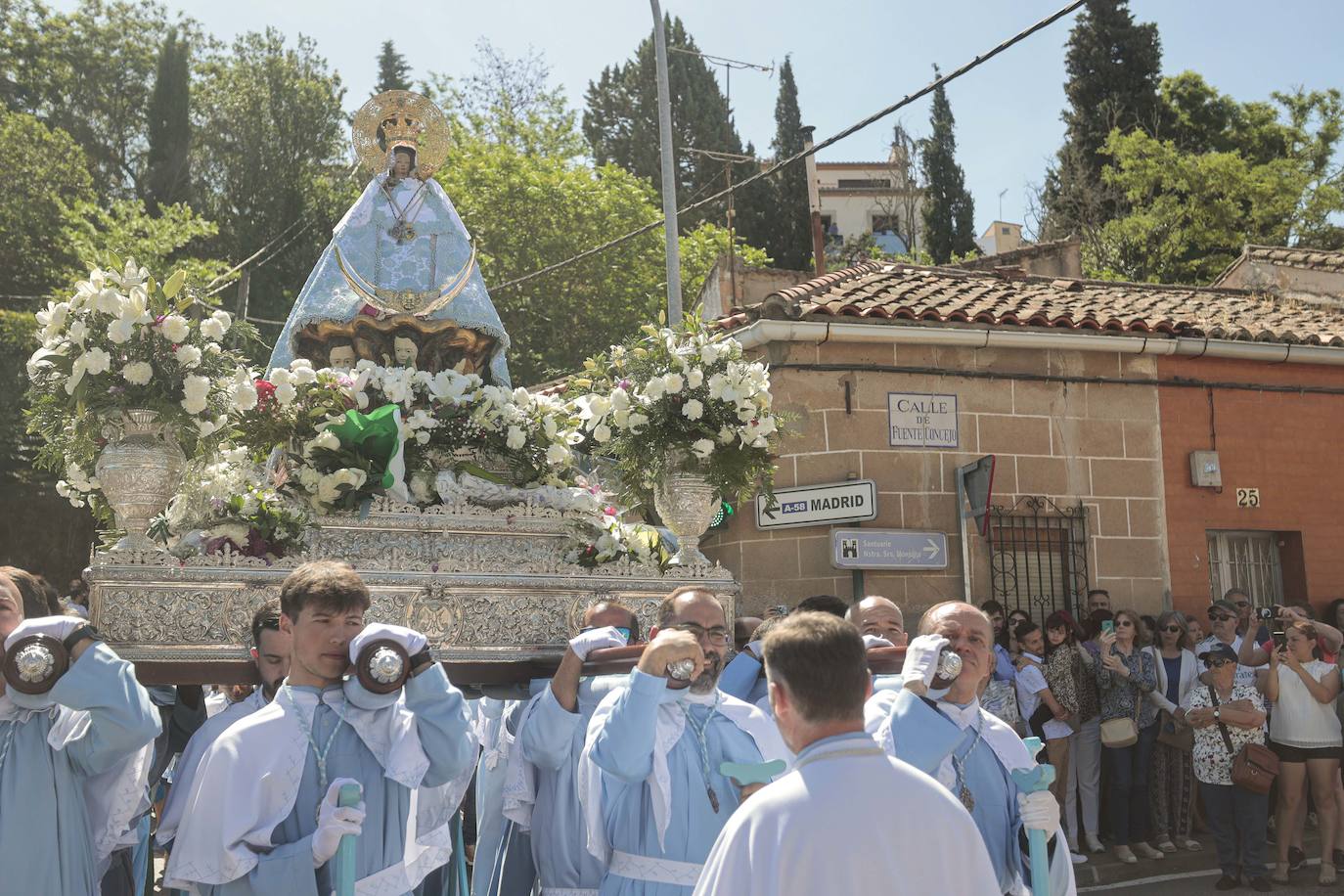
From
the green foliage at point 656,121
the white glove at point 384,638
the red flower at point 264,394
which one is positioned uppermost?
the green foliage at point 656,121

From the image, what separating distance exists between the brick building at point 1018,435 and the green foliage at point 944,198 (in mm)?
23924

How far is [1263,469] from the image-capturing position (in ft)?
41.7

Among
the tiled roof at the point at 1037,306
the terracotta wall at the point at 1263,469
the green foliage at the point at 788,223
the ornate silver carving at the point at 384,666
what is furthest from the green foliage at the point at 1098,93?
the ornate silver carving at the point at 384,666

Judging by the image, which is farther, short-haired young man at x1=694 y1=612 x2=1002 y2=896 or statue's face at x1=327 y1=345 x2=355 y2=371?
statue's face at x1=327 y1=345 x2=355 y2=371

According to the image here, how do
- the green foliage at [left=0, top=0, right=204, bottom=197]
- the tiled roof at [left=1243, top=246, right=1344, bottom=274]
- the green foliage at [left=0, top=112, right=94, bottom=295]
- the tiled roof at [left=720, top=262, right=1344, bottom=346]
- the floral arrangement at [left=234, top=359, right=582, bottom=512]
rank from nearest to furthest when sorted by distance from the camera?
the floral arrangement at [left=234, top=359, right=582, bottom=512] < the tiled roof at [left=720, top=262, right=1344, bottom=346] < the tiled roof at [left=1243, top=246, right=1344, bottom=274] < the green foliage at [left=0, top=112, right=94, bottom=295] < the green foliage at [left=0, top=0, right=204, bottom=197]

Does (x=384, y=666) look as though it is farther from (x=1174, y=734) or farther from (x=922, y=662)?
(x=1174, y=734)

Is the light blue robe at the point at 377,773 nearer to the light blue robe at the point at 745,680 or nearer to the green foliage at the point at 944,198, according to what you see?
the light blue robe at the point at 745,680

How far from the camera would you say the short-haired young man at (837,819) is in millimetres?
2506

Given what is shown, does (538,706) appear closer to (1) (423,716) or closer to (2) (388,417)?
(1) (423,716)

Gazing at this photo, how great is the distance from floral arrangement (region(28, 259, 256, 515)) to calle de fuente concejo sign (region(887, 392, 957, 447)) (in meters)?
7.19

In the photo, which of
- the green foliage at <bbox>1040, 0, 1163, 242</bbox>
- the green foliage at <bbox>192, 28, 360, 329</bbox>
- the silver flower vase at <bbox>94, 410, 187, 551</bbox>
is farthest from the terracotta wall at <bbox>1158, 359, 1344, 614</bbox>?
the green foliage at <bbox>192, 28, 360, 329</bbox>

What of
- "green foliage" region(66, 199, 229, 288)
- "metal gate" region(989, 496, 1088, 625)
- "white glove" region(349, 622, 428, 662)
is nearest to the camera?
"white glove" region(349, 622, 428, 662)

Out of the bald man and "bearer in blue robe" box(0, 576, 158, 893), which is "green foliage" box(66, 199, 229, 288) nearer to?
the bald man

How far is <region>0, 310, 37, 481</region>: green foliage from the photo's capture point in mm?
22312
